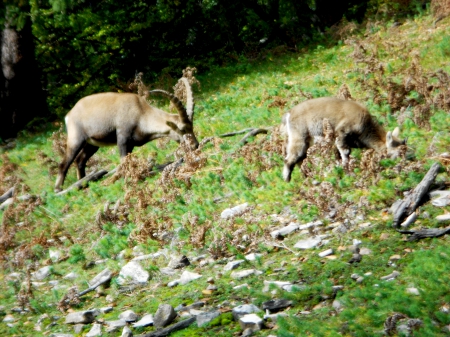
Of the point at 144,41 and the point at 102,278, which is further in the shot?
the point at 144,41

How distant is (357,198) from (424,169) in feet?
3.39

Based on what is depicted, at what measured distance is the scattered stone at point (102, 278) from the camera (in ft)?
27.0

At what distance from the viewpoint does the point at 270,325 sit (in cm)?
599

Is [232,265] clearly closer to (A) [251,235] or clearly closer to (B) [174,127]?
(A) [251,235]

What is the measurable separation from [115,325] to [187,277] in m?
1.16

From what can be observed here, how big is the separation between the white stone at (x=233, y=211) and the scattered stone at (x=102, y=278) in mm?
1740

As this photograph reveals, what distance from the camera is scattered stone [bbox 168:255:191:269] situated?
816 cm

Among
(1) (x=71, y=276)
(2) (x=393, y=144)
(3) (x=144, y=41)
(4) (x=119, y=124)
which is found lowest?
(1) (x=71, y=276)

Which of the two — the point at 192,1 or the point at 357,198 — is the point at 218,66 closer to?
the point at 192,1

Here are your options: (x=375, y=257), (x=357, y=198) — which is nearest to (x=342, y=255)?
(x=375, y=257)

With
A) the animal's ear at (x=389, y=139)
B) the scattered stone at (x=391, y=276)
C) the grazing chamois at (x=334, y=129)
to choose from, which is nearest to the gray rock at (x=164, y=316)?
the scattered stone at (x=391, y=276)

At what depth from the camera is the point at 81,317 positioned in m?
7.17

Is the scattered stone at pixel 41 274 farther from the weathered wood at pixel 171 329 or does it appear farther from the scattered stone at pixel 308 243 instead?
the scattered stone at pixel 308 243

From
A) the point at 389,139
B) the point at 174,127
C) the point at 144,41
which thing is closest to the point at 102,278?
the point at 389,139
